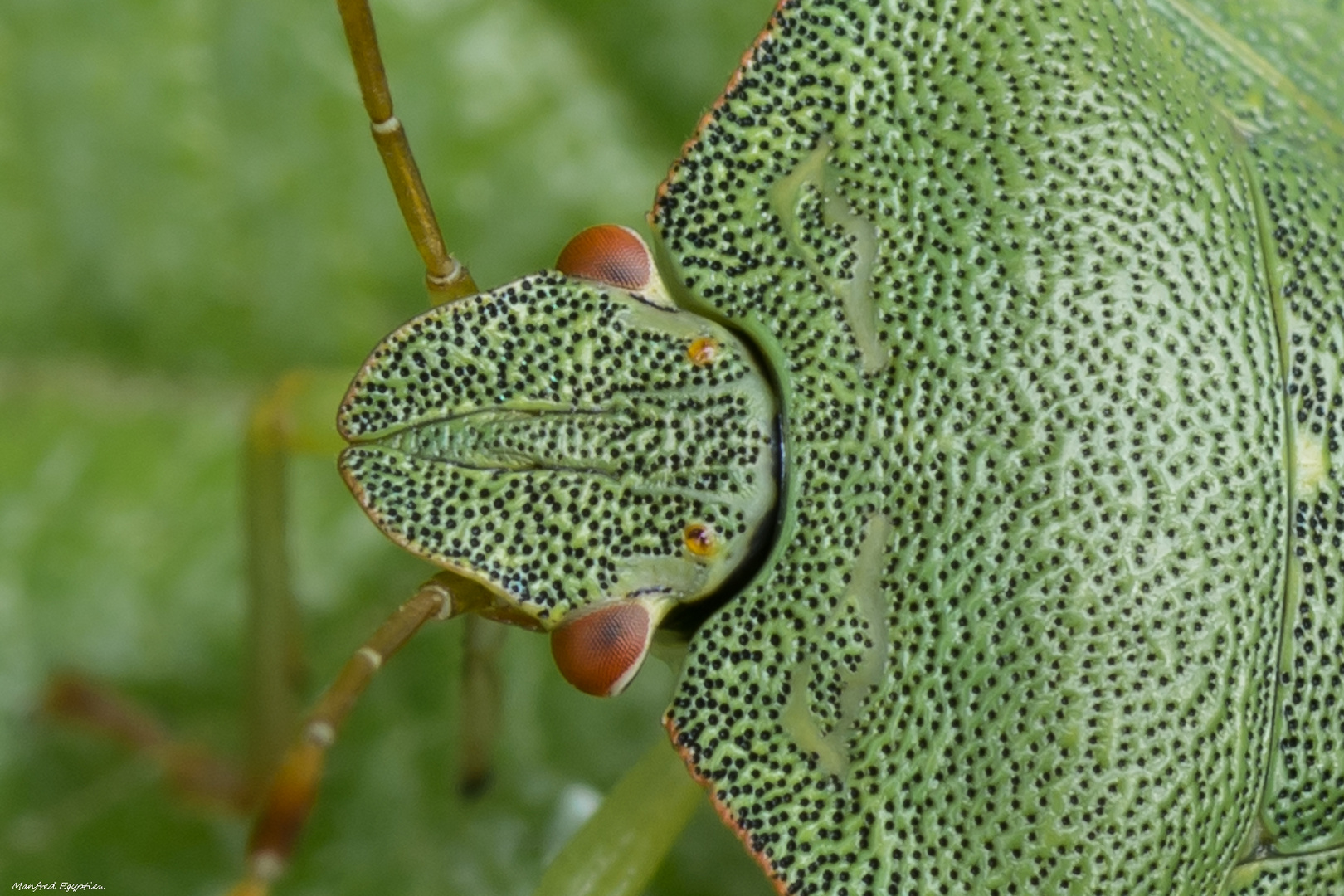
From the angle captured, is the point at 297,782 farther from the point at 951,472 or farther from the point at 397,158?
the point at 951,472

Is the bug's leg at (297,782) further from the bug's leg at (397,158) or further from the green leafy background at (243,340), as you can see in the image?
the green leafy background at (243,340)

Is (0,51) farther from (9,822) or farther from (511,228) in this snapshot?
(9,822)

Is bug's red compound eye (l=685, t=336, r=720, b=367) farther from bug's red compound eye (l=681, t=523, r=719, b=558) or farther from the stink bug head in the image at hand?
bug's red compound eye (l=681, t=523, r=719, b=558)

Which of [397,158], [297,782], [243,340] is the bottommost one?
[243,340]

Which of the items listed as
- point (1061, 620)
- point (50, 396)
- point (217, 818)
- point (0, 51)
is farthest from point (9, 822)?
point (1061, 620)

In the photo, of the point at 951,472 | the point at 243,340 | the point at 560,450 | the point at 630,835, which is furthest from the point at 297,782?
the point at 243,340

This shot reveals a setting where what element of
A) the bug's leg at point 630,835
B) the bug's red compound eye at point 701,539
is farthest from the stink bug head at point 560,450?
the bug's leg at point 630,835
